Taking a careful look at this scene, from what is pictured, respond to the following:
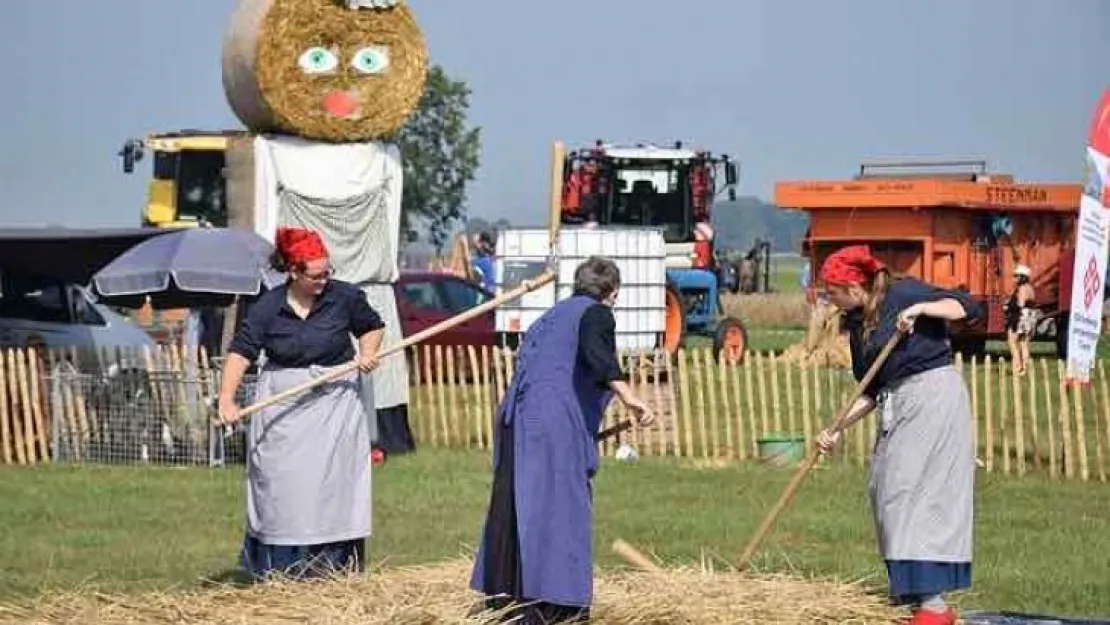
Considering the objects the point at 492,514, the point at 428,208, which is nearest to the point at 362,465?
the point at 492,514

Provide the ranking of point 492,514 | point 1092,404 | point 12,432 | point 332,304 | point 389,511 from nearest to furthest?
1. point 492,514
2. point 332,304
3. point 389,511
4. point 1092,404
5. point 12,432

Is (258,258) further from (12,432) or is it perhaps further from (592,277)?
(592,277)

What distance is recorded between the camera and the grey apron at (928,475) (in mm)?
9094

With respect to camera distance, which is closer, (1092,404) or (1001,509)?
(1001,509)

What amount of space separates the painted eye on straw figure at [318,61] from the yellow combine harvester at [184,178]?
1643 cm

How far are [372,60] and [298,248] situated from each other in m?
8.11

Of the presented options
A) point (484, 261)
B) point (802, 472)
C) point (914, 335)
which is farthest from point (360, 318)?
point (484, 261)

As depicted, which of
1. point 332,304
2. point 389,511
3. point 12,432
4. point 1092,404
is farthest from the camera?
point 12,432

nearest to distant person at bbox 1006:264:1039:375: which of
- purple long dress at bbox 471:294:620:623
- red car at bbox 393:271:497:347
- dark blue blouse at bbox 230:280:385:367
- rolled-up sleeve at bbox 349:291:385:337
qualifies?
red car at bbox 393:271:497:347

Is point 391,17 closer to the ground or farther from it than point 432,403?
farther from it

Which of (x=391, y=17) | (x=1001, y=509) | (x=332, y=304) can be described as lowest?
(x=1001, y=509)

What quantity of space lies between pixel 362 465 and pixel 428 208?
176ft

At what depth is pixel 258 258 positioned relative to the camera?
17234 mm

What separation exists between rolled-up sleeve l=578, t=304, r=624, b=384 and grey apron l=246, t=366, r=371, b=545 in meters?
1.69
